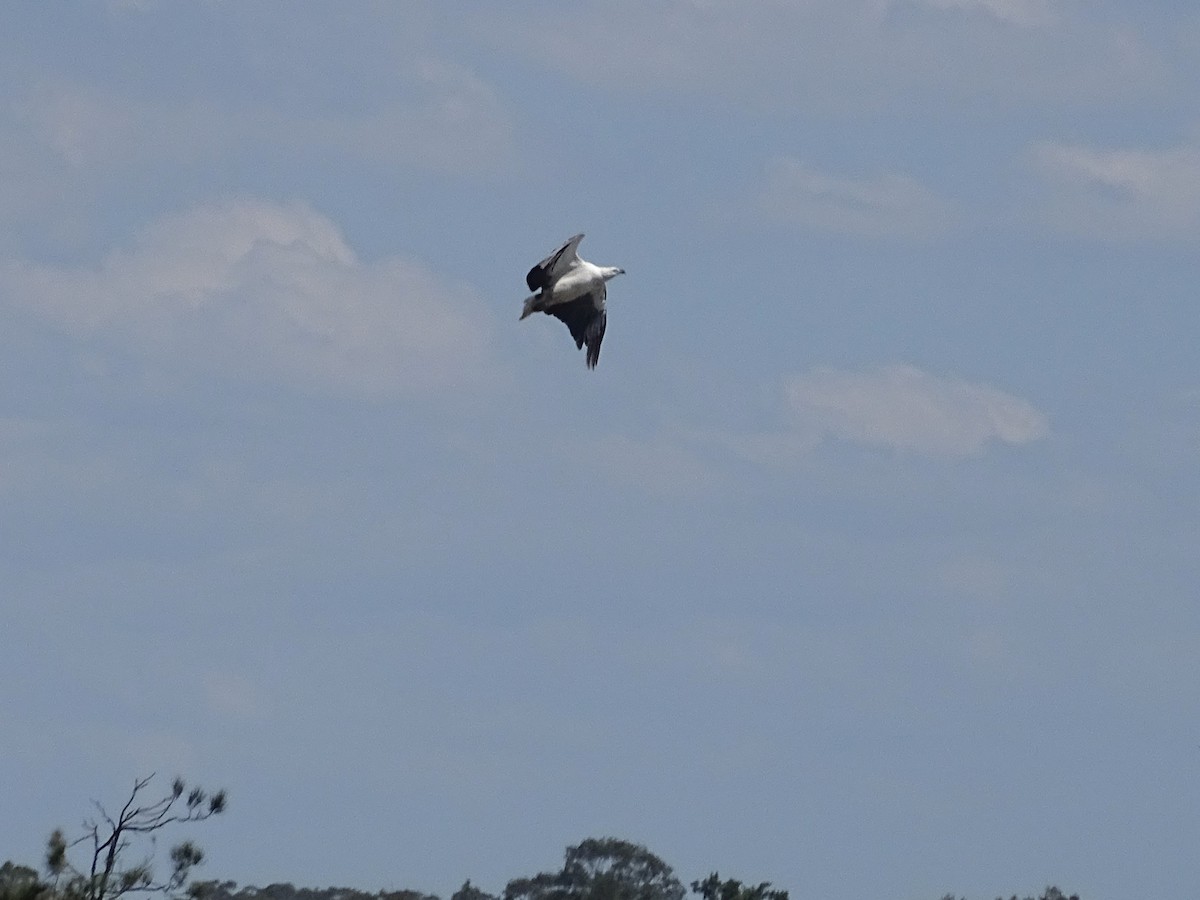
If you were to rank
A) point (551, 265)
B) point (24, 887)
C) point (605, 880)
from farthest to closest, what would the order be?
point (605, 880), point (551, 265), point (24, 887)

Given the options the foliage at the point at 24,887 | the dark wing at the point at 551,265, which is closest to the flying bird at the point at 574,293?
the dark wing at the point at 551,265

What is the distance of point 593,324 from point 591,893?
40728 mm

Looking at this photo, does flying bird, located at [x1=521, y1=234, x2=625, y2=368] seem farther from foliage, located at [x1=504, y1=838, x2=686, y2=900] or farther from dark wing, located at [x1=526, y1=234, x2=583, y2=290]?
foliage, located at [x1=504, y1=838, x2=686, y2=900]

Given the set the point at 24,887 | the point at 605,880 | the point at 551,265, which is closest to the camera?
the point at 24,887

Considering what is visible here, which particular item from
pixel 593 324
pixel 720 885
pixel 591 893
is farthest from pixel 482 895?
pixel 593 324

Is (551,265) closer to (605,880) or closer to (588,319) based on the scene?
(588,319)

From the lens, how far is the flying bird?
132 feet

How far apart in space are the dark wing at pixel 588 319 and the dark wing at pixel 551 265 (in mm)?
1014

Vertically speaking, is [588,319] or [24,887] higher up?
[588,319]

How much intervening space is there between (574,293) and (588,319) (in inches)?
29.4

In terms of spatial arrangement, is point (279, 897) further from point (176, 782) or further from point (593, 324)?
point (176, 782)

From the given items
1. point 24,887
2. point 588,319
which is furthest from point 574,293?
point 24,887

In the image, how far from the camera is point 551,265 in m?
40.2

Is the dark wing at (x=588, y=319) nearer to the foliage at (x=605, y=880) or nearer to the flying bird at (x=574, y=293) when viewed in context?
the flying bird at (x=574, y=293)
